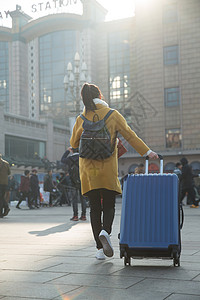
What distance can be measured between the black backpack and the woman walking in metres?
0.08

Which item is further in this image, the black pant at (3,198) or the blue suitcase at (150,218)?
the black pant at (3,198)

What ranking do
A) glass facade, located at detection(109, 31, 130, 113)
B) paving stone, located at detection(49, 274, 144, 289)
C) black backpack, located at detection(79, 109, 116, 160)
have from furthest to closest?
1. glass facade, located at detection(109, 31, 130, 113)
2. black backpack, located at detection(79, 109, 116, 160)
3. paving stone, located at detection(49, 274, 144, 289)

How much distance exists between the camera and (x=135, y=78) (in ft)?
205

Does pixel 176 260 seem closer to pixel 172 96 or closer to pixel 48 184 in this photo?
pixel 48 184

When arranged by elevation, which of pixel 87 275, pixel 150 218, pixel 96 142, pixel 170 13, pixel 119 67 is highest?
pixel 170 13

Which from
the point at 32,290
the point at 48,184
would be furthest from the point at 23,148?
the point at 32,290

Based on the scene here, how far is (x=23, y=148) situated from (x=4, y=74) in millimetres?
26900

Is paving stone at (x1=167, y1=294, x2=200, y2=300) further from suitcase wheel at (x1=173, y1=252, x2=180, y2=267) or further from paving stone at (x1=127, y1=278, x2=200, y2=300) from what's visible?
suitcase wheel at (x1=173, y1=252, x2=180, y2=267)

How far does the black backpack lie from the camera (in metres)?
4.73

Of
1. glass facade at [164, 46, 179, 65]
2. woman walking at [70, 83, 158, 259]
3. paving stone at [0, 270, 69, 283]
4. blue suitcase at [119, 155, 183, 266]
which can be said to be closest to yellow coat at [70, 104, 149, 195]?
woman walking at [70, 83, 158, 259]

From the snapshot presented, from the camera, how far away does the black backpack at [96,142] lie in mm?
4727

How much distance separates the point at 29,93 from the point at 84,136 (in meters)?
69.3

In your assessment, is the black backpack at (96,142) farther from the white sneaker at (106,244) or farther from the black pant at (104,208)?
the white sneaker at (106,244)

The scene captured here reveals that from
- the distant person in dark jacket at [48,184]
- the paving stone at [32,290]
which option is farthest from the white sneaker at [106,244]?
the distant person in dark jacket at [48,184]
